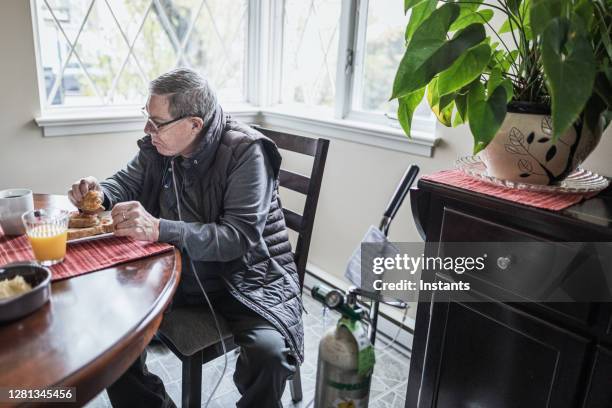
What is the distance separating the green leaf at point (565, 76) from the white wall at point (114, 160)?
750 millimetres

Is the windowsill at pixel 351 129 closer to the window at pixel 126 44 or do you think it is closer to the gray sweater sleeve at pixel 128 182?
the window at pixel 126 44

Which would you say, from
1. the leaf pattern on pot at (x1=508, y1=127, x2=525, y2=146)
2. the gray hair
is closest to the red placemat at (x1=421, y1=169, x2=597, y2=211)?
the leaf pattern on pot at (x1=508, y1=127, x2=525, y2=146)

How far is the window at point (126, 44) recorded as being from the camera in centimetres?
203

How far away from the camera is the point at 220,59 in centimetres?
263

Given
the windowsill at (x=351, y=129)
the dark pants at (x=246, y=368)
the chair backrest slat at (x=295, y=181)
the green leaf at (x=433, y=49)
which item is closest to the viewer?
the green leaf at (x=433, y=49)

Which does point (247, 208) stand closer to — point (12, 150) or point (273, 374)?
point (273, 374)

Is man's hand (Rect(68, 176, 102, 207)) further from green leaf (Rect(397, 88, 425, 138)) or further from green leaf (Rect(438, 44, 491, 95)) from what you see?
green leaf (Rect(438, 44, 491, 95))

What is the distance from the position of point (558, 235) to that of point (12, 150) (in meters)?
2.03

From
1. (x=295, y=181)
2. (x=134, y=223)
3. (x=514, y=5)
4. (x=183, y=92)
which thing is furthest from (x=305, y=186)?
(x=514, y=5)

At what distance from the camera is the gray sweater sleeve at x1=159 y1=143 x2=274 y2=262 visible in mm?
1202

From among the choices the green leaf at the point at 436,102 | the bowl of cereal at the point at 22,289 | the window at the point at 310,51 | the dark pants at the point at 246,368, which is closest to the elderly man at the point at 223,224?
the dark pants at the point at 246,368

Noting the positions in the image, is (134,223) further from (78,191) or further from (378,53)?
(378,53)

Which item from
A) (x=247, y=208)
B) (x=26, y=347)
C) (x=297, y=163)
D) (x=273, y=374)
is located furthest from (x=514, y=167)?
(x=297, y=163)

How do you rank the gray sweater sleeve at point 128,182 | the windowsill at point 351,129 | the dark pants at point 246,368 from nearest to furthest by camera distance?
the dark pants at point 246,368
the gray sweater sleeve at point 128,182
the windowsill at point 351,129
